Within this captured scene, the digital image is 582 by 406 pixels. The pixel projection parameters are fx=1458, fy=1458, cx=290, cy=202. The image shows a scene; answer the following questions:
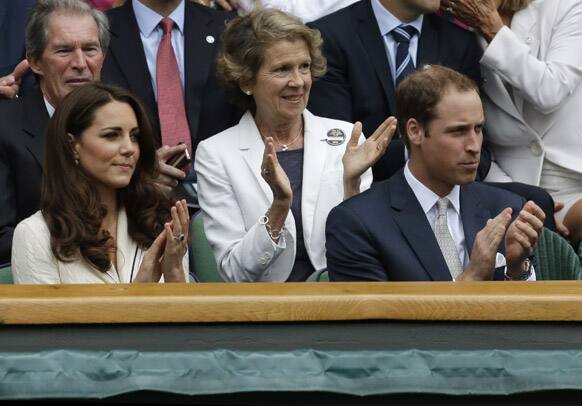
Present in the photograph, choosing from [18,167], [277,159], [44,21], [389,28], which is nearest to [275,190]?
[277,159]

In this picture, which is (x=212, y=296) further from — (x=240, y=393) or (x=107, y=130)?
(x=107, y=130)

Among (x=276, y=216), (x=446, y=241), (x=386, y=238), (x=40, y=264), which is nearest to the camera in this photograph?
(x=40, y=264)

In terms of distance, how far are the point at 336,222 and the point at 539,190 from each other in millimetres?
1166

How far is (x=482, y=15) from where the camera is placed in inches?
227

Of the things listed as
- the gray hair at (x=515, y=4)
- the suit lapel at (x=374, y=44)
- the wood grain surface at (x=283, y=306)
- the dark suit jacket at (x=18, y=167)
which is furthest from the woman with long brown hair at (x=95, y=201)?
the gray hair at (x=515, y=4)

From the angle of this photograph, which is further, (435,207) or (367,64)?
(367,64)

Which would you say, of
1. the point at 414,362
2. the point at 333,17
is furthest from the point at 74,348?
the point at 333,17

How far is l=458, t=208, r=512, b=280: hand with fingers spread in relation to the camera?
4.09 metres

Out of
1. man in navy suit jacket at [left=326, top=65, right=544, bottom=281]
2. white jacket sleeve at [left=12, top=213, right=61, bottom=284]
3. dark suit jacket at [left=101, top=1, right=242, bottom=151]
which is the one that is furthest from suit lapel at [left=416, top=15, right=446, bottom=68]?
white jacket sleeve at [left=12, top=213, right=61, bottom=284]

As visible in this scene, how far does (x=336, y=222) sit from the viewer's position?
4449mm

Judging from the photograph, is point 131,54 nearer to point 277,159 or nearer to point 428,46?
point 277,159

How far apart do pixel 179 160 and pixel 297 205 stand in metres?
0.52

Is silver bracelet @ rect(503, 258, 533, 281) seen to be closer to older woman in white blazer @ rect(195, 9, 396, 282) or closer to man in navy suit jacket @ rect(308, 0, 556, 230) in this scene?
older woman in white blazer @ rect(195, 9, 396, 282)

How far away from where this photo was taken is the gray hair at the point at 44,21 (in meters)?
5.26
